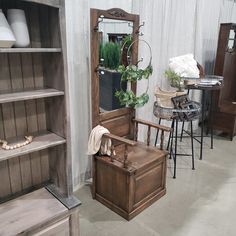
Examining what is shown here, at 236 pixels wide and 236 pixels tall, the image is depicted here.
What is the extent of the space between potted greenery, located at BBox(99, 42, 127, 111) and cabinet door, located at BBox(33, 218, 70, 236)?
1002 mm

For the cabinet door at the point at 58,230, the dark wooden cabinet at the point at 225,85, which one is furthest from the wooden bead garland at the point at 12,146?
the dark wooden cabinet at the point at 225,85

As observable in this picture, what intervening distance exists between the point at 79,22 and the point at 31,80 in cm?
83

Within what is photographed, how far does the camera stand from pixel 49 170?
1.80 m

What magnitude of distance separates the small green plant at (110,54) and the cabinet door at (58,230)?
1273 mm

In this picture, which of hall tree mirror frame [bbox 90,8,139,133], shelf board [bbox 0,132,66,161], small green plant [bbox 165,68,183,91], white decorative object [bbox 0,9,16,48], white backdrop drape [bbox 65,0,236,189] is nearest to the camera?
white decorative object [bbox 0,9,16,48]

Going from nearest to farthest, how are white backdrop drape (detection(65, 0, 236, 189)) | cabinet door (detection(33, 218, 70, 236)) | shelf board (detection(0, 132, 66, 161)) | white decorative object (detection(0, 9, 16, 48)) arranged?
white decorative object (detection(0, 9, 16, 48)) < shelf board (detection(0, 132, 66, 161)) < cabinet door (detection(33, 218, 70, 236)) < white backdrop drape (detection(65, 0, 236, 189))

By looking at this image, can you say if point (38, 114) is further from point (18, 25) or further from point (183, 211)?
point (183, 211)

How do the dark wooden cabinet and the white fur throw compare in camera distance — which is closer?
the white fur throw

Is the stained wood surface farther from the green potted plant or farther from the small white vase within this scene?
the green potted plant

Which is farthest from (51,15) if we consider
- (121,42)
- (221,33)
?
(221,33)

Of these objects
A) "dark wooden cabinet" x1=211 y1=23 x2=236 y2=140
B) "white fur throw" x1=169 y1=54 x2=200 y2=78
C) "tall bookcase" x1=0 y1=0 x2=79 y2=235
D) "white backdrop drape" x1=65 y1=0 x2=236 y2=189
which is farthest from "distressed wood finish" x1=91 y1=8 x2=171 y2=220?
"dark wooden cabinet" x1=211 y1=23 x2=236 y2=140

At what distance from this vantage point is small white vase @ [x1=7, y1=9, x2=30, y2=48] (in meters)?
1.32

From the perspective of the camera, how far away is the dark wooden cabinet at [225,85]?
3502mm

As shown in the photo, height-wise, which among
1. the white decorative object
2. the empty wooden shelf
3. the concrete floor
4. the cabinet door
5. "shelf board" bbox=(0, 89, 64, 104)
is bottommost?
the concrete floor
